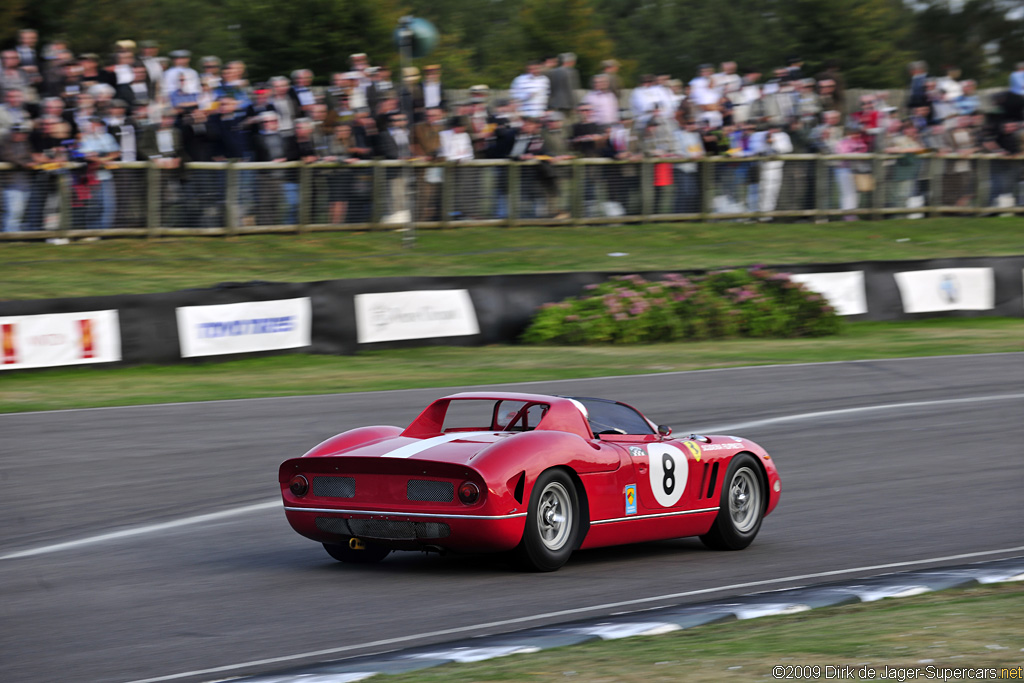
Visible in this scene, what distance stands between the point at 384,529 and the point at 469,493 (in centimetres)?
52

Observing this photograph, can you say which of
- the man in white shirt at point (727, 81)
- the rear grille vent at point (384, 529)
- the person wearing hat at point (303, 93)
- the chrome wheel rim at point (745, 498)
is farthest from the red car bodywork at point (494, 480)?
the man in white shirt at point (727, 81)

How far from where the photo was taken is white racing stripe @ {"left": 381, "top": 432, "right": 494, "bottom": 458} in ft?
22.6

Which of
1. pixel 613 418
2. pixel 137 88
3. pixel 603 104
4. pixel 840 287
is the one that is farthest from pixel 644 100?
pixel 613 418

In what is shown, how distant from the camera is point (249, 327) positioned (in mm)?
16062

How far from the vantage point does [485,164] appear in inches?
885

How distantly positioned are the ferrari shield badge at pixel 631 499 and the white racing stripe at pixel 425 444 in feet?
2.83

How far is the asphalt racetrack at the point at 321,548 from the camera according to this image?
19.1ft

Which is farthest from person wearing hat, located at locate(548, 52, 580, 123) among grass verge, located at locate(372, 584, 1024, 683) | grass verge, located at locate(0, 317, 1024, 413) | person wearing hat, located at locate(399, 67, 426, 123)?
grass verge, located at locate(372, 584, 1024, 683)

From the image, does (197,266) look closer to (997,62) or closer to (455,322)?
(455,322)

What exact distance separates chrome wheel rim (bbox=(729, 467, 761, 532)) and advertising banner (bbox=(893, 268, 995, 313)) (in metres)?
13.4

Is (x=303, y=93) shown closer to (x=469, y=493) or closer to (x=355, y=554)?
(x=355, y=554)

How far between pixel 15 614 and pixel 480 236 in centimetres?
1736

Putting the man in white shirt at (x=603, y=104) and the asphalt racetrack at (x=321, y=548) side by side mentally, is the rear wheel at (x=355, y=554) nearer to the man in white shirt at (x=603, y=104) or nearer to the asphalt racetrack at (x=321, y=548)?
the asphalt racetrack at (x=321, y=548)

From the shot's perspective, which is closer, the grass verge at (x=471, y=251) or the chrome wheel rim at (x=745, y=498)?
the chrome wheel rim at (x=745, y=498)
